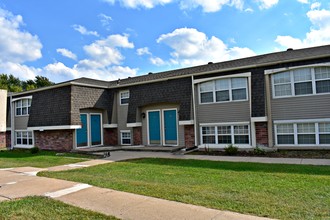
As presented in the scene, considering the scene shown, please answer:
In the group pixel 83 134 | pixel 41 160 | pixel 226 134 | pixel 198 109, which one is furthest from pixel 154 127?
pixel 41 160

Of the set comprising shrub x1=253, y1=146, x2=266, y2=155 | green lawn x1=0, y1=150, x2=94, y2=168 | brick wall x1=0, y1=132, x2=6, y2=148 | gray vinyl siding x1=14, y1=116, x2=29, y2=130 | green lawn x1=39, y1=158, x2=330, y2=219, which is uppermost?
gray vinyl siding x1=14, y1=116, x2=29, y2=130

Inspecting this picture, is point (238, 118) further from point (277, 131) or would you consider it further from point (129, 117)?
point (129, 117)

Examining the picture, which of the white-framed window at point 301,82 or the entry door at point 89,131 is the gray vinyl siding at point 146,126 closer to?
the entry door at point 89,131

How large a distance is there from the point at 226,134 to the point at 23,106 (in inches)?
629

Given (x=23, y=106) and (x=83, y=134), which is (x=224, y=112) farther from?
(x=23, y=106)

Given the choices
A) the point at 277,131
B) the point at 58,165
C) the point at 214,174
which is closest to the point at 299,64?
the point at 277,131

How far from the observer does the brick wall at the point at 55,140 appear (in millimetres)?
16594

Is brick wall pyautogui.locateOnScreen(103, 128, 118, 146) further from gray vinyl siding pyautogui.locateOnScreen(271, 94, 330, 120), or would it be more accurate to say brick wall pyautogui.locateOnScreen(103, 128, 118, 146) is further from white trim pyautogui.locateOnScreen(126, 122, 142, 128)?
gray vinyl siding pyautogui.locateOnScreen(271, 94, 330, 120)

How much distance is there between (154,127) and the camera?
17.1 metres

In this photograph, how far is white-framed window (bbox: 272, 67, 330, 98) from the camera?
473 inches

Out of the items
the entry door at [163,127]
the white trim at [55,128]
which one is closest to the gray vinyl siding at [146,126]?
the entry door at [163,127]

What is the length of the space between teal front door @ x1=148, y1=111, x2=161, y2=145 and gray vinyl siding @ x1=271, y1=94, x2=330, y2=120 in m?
7.25

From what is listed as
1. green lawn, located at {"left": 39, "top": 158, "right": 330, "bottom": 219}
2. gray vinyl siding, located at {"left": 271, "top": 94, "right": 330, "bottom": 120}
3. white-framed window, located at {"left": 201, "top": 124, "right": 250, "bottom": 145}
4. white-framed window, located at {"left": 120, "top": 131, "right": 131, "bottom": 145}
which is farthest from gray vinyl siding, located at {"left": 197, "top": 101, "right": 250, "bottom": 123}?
white-framed window, located at {"left": 120, "top": 131, "right": 131, "bottom": 145}

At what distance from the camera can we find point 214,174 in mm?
7754
